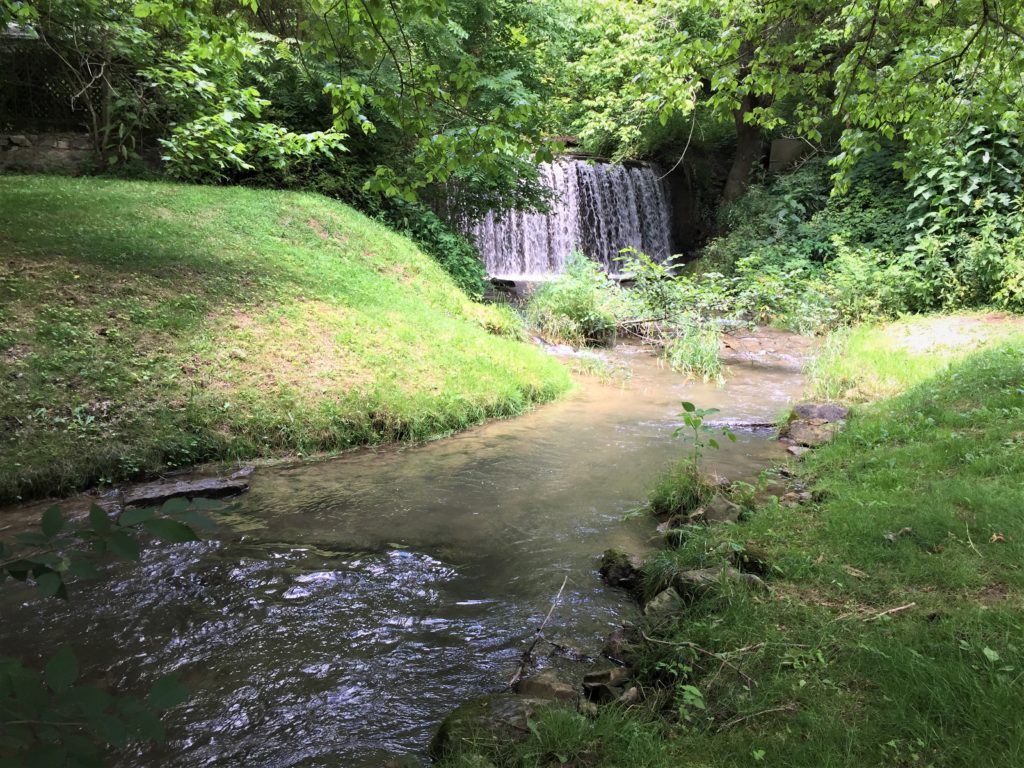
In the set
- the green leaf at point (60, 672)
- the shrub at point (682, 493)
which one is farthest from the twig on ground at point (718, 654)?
the green leaf at point (60, 672)

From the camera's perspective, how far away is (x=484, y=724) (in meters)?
2.47

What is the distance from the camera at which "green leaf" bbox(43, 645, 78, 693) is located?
107 cm

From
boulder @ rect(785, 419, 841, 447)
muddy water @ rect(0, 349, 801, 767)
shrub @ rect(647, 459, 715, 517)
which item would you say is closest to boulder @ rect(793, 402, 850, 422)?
boulder @ rect(785, 419, 841, 447)

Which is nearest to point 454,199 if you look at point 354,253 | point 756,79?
point 354,253

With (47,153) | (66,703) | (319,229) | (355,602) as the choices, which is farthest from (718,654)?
(47,153)

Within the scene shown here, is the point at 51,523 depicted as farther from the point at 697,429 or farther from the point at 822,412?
the point at 822,412

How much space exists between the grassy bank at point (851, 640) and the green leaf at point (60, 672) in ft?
5.33

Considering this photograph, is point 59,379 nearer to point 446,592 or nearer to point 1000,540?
point 446,592

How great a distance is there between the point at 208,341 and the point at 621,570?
519 centimetres

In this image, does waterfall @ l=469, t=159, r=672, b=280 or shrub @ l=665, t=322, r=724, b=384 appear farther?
waterfall @ l=469, t=159, r=672, b=280

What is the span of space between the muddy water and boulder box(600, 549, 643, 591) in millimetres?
137

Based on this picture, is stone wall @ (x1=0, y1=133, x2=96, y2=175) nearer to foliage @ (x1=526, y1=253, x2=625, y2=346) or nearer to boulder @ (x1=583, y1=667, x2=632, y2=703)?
foliage @ (x1=526, y1=253, x2=625, y2=346)

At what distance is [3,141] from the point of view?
10961mm

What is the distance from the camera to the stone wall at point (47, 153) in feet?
36.0
